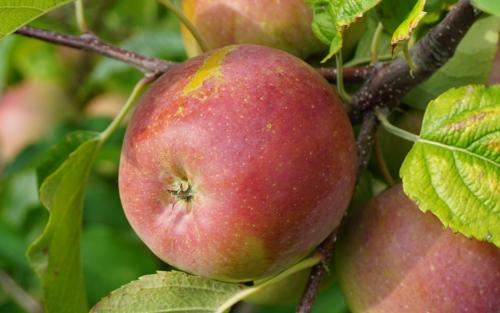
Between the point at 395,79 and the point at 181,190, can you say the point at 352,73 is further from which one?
the point at 181,190

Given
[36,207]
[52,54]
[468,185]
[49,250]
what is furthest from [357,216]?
[52,54]

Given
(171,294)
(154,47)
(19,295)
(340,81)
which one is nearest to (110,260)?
(19,295)

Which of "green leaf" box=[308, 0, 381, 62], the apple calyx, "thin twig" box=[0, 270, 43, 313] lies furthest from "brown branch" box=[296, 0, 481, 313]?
→ "thin twig" box=[0, 270, 43, 313]

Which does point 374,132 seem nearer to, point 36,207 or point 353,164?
point 353,164

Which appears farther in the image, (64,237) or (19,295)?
(19,295)

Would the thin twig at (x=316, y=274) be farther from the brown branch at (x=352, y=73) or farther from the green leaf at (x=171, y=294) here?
the brown branch at (x=352, y=73)

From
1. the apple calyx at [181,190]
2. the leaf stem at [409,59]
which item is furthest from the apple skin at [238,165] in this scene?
the leaf stem at [409,59]

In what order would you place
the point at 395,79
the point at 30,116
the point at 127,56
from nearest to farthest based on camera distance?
the point at 395,79 → the point at 127,56 → the point at 30,116
